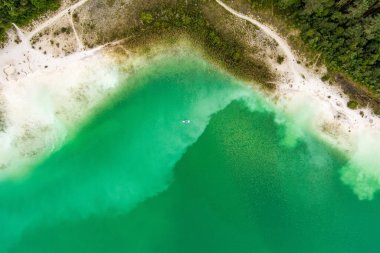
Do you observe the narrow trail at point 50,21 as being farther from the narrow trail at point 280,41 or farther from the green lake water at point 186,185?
the narrow trail at point 280,41

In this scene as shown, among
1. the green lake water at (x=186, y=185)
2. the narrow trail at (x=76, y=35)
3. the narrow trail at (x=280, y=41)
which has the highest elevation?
the narrow trail at (x=280, y=41)

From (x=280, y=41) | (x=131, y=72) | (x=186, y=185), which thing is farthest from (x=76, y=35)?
(x=280, y=41)

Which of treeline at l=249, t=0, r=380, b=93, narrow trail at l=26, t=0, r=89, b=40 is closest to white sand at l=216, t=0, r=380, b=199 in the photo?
treeline at l=249, t=0, r=380, b=93

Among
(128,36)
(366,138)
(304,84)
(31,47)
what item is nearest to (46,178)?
(31,47)

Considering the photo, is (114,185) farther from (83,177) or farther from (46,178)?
(46,178)

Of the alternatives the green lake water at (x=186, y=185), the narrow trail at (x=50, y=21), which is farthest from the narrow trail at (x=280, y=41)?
the narrow trail at (x=50, y=21)

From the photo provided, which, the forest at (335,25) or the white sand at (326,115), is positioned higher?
the forest at (335,25)

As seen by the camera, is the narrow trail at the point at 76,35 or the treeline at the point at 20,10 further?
the narrow trail at the point at 76,35
